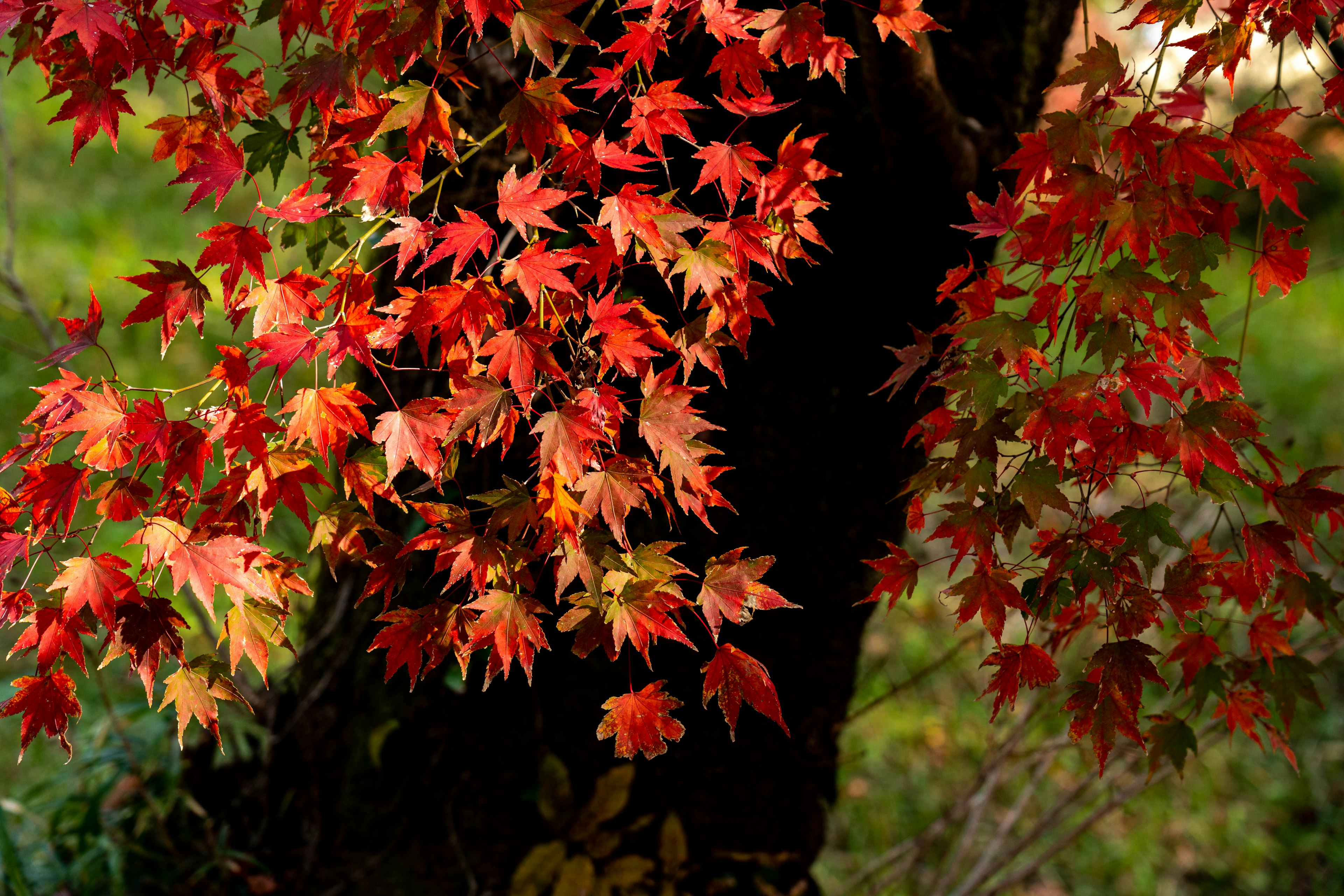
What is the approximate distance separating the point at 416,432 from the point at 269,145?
529mm

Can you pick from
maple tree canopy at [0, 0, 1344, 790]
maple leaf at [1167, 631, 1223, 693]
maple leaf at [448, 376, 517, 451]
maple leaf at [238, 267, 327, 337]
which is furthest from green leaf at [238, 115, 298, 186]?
maple leaf at [1167, 631, 1223, 693]

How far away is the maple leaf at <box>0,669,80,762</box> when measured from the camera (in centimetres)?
94

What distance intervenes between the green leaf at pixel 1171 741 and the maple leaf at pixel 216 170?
134cm

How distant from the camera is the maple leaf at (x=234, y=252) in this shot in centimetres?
95

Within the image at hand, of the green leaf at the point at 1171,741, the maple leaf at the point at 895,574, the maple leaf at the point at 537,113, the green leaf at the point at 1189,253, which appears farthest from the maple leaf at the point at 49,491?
the green leaf at the point at 1171,741

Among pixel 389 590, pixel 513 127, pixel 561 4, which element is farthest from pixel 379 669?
pixel 561 4

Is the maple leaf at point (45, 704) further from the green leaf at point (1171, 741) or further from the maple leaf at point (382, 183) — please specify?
the green leaf at point (1171, 741)

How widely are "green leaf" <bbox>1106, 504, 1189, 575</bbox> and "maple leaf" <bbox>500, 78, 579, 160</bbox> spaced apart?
29.9 inches

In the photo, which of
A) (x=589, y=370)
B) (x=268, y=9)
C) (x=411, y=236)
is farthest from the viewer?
(x=268, y=9)

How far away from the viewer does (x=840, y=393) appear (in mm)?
1384

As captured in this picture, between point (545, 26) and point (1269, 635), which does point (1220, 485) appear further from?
point (545, 26)

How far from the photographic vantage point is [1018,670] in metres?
1.08

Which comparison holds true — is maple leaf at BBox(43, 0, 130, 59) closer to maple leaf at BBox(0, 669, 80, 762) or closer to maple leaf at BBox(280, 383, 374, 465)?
maple leaf at BBox(280, 383, 374, 465)

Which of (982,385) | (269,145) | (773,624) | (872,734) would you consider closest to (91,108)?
(269,145)
